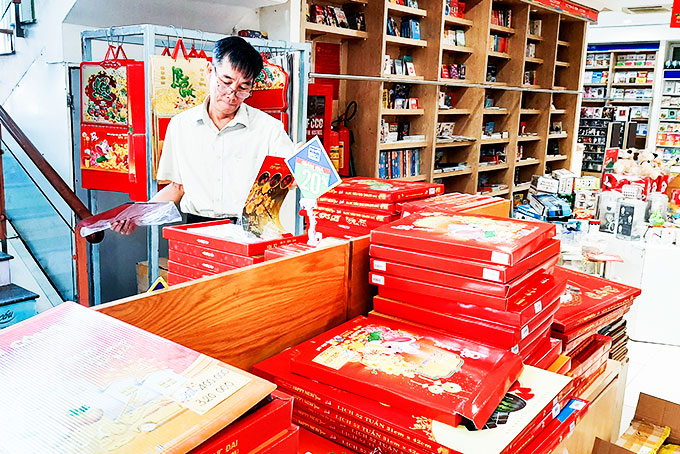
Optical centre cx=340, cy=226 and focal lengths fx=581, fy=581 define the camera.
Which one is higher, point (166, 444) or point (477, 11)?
point (477, 11)

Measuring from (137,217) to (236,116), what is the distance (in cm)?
182

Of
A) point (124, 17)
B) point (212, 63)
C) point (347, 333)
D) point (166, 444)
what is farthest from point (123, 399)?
point (124, 17)

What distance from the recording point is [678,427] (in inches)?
99.7

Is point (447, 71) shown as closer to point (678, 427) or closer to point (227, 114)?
point (227, 114)

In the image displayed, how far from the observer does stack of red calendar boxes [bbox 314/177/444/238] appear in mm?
2156

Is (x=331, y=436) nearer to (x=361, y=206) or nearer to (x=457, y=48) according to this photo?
(x=361, y=206)

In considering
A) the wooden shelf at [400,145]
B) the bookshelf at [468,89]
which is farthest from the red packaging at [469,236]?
the wooden shelf at [400,145]

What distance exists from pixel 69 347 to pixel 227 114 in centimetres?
267

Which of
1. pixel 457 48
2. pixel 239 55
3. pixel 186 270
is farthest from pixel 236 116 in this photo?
pixel 457 48

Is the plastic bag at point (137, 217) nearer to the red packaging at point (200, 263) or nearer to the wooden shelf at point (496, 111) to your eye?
the red packaging at point (200, 263)

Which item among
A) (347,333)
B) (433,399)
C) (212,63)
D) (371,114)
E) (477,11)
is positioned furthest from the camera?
(477,11)

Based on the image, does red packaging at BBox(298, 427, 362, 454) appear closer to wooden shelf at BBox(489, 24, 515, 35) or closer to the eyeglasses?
the eyeglasses

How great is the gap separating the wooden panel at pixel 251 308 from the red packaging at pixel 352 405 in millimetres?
83

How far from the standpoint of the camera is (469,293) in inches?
60.7
